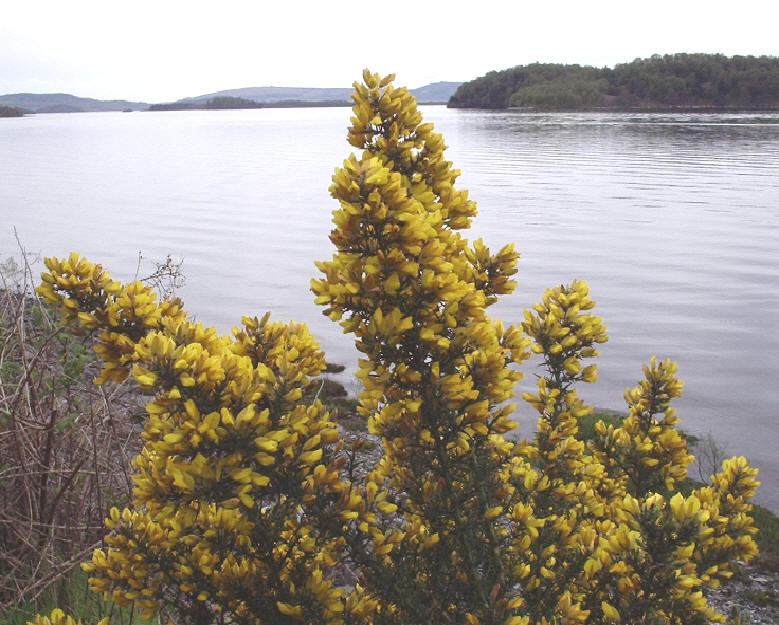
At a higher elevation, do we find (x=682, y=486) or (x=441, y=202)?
(x=441, y=202)

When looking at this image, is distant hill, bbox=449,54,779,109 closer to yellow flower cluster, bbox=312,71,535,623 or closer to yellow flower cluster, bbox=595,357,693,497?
yellow flower cluster, bbox=595,357,693,497

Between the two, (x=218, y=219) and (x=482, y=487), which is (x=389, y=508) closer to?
(x=482, y=487)

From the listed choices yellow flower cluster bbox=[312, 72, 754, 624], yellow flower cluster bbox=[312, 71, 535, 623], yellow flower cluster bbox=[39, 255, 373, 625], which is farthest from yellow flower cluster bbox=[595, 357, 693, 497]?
yellow flower cluster bbox=[39, 255, 373, 625]

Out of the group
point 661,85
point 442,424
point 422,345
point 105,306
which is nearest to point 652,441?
point 442,424

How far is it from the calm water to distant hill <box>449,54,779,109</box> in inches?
2532

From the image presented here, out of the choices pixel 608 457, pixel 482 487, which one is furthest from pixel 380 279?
pixel 608 457

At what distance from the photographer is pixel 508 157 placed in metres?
45.4

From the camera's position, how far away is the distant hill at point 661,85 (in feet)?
335

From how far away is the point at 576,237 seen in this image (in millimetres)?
21125

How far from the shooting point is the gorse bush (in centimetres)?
195

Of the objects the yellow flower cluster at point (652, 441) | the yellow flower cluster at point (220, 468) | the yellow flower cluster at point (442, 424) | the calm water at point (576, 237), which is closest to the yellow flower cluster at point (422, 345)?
the yellow flower cluster at point (442, 424)

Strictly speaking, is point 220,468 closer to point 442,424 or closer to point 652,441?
point 442,424

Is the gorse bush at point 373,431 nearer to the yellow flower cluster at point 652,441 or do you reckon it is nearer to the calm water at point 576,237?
the yellow flower cluster at point 652,441

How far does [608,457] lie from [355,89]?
2.36 metres
